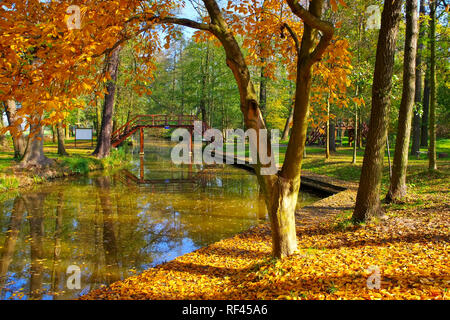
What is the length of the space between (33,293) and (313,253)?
427cm

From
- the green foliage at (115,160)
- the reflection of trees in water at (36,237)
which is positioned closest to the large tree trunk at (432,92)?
the reflection of trees in water at (36,237)

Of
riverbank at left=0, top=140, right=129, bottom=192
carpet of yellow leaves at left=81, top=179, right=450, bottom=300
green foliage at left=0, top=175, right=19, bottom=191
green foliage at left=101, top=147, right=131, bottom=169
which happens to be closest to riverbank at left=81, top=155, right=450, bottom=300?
→ carpet of yellow leaves at left=81, top=179, right=450, bottom=300

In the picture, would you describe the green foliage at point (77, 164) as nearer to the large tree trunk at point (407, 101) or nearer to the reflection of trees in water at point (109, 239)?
the reflection of trees in water at point (109, 239)

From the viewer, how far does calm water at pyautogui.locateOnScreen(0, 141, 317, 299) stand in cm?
573

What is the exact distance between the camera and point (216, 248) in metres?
6.36

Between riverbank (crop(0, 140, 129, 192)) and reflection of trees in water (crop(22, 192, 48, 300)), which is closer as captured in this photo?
reflection of trees in water (crop(22, 192, 48, 300))

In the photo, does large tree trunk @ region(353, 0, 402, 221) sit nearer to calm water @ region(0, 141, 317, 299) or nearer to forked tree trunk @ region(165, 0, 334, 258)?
forked tree trunk @ region(165, 0, 334, 258)

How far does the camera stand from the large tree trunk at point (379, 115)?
5.81 metres

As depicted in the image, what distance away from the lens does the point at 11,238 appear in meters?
7.62

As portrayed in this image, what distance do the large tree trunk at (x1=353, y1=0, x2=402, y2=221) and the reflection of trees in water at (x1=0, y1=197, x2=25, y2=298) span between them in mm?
6233

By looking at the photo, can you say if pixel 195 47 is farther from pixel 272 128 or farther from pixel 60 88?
pixel 60 88

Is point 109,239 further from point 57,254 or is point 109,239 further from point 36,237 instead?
point 36,237
